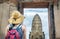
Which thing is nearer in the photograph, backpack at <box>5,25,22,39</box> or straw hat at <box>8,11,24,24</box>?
backpack at <box>5,25,22,39</box>

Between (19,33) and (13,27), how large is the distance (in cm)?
15

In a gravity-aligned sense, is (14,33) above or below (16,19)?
below

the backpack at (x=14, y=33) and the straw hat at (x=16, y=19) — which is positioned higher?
the straw hat at (x=16, y=19)

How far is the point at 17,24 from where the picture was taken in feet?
7.68

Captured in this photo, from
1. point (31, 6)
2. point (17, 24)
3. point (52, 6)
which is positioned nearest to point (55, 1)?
point (52, 6)

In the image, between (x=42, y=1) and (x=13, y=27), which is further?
(x=42, y=1)

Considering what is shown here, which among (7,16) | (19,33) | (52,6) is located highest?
(52,6)

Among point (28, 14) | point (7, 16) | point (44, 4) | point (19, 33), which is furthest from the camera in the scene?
point (28, 14)

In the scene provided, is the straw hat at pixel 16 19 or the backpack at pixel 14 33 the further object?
the straw hat at pixel 16 19

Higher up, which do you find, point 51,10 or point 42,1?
point 42,1

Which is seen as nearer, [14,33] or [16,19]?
[14,33]

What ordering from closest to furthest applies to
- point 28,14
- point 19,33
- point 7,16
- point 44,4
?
point 19,33 < point 7,16 < point 44,4 < point 28,14

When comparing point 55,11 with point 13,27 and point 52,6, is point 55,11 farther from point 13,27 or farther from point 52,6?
point 13,27

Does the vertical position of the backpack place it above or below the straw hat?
below
